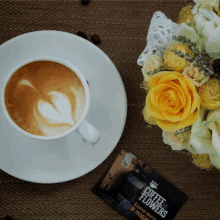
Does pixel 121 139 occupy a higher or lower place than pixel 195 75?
lower

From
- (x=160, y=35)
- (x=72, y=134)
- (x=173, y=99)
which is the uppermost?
(x=160, y=35)

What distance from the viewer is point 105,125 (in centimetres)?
67

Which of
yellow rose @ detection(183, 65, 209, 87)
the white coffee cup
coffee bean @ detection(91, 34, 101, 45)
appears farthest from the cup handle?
coffee bean @ detection(91, 34, 101, 45)

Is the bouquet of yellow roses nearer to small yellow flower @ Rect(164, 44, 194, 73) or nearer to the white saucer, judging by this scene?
small yellow flower @ Rect(164, 44, 194, 73)

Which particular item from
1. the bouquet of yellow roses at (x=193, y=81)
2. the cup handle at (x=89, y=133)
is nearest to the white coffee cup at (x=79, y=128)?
the cup handle at (x=89, y=133)

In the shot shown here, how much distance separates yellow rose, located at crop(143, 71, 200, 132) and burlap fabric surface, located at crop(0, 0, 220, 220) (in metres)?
0.35

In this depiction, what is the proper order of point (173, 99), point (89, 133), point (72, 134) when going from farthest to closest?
point (72, 134) < point (89, 133) < point (173, 99)

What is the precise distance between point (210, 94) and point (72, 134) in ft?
1.23

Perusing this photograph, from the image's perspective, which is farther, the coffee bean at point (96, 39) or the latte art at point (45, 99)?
the coffee bean at point (96, 39)

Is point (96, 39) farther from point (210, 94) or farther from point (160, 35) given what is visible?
point (210, 94)

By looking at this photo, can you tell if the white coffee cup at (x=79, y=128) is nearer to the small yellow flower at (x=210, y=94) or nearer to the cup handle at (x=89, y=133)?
A: the cup handle at (x=89, y=133)

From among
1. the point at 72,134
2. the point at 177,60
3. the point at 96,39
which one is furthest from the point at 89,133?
the point at 96,39

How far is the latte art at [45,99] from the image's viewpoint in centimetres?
60

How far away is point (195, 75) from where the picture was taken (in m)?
0.43
